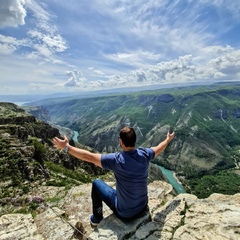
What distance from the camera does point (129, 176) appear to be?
899 cm

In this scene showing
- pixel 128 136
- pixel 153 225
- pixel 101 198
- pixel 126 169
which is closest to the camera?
pixel 128 136

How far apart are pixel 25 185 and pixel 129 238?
2585 cm

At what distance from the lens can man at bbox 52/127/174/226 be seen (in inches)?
348

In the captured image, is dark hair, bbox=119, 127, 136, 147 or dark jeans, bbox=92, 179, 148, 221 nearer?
dark hair, bbox=119, 127, 136, 147

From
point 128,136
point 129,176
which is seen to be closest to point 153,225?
point 129,176

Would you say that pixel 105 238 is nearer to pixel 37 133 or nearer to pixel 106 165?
pixel 106 165

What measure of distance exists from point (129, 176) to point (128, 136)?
1.69 metres

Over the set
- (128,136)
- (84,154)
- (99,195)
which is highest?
(128,136)

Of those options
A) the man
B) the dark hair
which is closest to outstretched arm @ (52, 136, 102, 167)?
the man

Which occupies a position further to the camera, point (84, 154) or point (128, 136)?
point (84, 154)

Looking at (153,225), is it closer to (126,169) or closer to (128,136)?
(126,169)

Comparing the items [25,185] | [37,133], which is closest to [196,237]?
[25,185]

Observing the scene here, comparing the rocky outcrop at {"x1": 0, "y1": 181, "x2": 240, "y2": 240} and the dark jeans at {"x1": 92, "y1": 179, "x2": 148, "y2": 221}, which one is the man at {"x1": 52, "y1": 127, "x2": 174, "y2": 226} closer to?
the dark jeans at {"x1": 92, "y1": 179, "x2": 148, "y2": 221}

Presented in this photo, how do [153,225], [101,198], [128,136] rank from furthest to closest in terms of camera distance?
[101,198]
[153,225]
[128,136]
